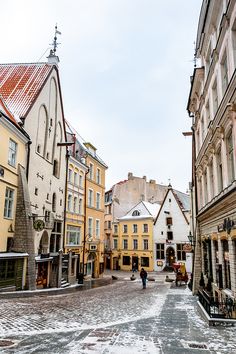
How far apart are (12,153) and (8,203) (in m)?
3.30

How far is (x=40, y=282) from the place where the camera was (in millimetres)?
22734

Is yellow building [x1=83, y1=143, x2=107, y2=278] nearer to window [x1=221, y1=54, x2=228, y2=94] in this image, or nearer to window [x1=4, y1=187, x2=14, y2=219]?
window [x1=4, y1=187, x2=14, y2=219]

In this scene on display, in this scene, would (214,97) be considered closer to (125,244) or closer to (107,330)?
(107,330)

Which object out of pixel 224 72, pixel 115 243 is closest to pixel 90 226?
pixel 115 243

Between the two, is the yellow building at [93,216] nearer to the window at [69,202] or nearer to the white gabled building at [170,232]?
the window at [69,202]

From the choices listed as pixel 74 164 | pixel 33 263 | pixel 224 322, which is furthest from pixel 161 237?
pixel 224 322

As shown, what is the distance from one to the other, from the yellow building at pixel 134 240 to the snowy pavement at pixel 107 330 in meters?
37.3

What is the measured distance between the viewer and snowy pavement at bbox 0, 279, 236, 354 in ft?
25.5

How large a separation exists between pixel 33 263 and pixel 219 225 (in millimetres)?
12018

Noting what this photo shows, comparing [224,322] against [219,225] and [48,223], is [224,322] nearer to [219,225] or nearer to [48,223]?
[219,225]

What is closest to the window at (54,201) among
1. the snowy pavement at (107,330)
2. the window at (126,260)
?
the snowy pavement at (107,330)

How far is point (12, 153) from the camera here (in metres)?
20.2

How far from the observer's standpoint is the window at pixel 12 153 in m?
19.6

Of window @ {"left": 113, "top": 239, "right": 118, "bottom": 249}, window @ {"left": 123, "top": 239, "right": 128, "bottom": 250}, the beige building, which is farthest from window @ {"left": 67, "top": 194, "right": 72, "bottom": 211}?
window @ {"left": 113, "top": 239, "right": 118, "bottom": 249}
